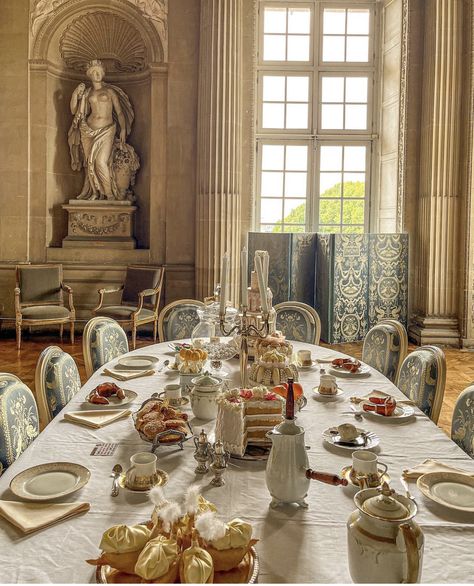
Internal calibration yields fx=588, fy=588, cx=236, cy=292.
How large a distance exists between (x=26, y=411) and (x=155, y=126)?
16.5 feet

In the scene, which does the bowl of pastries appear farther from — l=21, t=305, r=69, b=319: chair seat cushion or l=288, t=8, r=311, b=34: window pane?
l=288, t=8, r=311, b=34: window pane

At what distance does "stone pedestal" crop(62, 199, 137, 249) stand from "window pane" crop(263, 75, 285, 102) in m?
2.00

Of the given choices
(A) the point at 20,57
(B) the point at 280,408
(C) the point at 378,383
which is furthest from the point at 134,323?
(B) the point at 280,408

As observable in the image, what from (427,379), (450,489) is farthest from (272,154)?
(450,489)

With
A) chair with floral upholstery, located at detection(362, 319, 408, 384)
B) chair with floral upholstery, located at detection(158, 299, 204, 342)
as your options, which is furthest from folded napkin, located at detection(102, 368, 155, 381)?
chair with floral upholstery, located at detection(362, 319, 408, 384)

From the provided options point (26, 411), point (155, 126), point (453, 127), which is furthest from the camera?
point (155, 126)

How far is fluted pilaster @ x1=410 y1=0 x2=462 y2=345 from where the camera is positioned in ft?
19.4

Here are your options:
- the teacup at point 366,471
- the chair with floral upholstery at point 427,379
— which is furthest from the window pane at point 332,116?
the teacup at point 366,471

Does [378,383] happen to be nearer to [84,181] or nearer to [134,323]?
[134,323]

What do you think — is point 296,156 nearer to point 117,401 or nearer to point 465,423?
point 117,401

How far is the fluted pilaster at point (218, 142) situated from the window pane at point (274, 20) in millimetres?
715

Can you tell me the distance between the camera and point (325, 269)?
6.03 metres

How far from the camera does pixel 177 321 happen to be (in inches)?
138

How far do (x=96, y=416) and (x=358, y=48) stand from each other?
20.0 ft
